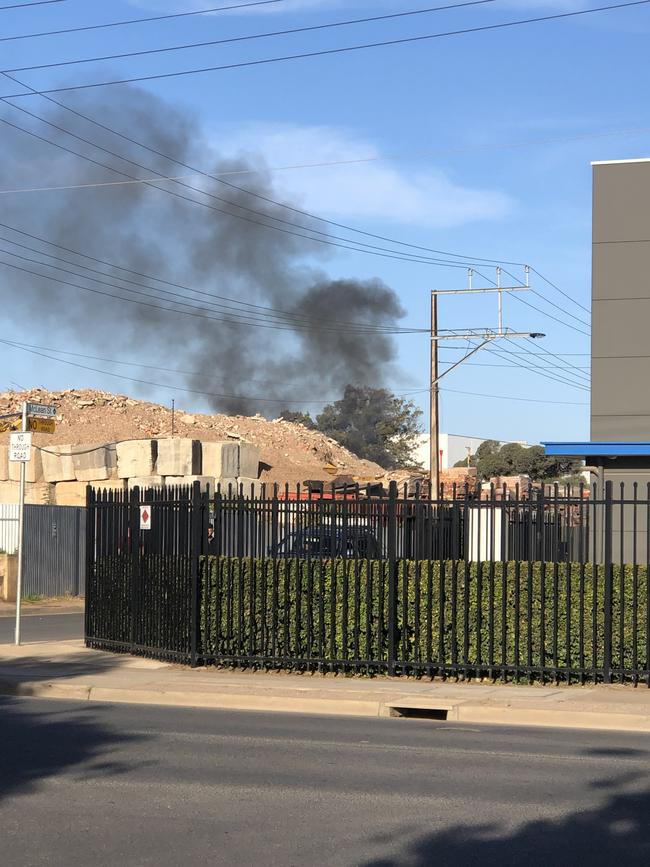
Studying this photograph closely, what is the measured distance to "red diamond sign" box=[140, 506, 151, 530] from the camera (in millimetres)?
16125

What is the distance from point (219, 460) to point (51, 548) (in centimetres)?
1312

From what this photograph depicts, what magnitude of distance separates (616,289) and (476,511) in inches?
242

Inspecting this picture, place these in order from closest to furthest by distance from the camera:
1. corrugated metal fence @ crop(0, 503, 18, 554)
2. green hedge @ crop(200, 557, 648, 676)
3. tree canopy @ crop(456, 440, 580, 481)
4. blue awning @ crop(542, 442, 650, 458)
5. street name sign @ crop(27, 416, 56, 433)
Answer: green hedge @ crop(200, 557, 648, 676), blue awning @ crop(542, 442, 650, 458), street name sign @ crop(27, 416, 56, 433), corrugated metal fence @ crop(0, 503, 18, 554), tree canopy @ crop(456, 440, 580, 481)

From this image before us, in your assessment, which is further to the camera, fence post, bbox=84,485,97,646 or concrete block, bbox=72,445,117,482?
concrete block, bbox=72,445,117,482

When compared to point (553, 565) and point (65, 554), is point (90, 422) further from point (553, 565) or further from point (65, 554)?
point (553, 565)

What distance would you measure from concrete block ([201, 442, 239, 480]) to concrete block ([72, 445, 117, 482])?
334 centimetres

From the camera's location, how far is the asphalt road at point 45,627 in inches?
799

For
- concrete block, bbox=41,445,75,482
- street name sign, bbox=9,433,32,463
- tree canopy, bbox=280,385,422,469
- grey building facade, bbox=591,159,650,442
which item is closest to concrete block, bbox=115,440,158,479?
concrete block, bbox=41,445,75,482

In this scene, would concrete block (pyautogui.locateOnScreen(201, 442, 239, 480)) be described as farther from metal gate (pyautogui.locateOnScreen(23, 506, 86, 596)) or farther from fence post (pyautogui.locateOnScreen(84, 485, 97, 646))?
fence post (pyautogui.locateOnScreen(84, 485, 97, 646))

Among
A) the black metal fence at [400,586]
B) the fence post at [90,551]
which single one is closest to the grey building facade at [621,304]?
the black metal fence at [400,586]

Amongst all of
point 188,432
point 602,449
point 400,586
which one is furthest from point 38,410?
point 188,432

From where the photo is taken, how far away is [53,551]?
1221 inches

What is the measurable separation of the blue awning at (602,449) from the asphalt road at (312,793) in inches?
239

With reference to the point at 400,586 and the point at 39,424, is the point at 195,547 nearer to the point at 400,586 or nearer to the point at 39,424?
the point at 400,586
